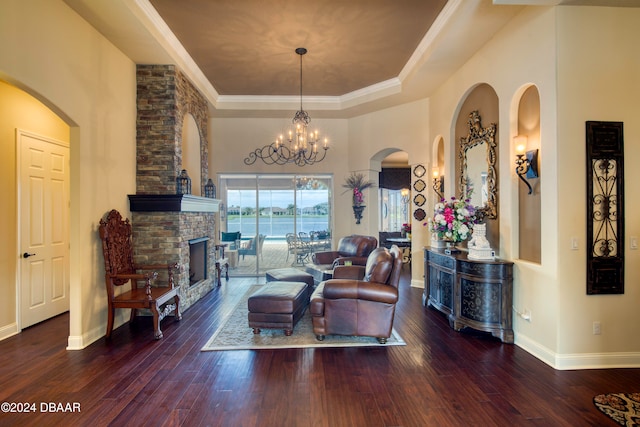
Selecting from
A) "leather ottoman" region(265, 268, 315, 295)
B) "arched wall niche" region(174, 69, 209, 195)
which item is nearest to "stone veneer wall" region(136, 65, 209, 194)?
"arched wall niche" region(174, 69, 209, 195)

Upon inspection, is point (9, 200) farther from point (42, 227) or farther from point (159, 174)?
point (159, 174)

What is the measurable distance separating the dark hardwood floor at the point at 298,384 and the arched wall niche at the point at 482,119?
1458 millimetres

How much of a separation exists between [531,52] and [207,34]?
160 inches

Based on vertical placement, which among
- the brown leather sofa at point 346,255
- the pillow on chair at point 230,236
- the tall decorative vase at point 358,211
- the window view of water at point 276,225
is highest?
the tall decorative vase at point 358,211

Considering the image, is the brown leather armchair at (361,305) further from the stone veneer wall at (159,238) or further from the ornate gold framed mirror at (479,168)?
the stone veneer wall at (159,238)

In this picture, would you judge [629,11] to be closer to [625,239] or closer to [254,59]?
[625,239]

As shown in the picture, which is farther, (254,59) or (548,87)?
(254,59)

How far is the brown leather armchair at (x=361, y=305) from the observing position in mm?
3639

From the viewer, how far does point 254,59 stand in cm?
509

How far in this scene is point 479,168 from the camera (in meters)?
4.53

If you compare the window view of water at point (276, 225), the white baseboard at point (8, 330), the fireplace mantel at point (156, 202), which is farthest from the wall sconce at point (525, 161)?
the white baseboard at point (8, 330)

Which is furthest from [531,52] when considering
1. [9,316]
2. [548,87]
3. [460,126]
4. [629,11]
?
[9,316]

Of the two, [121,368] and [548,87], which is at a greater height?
[548,87]

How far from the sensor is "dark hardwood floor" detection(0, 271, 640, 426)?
2.34 m
